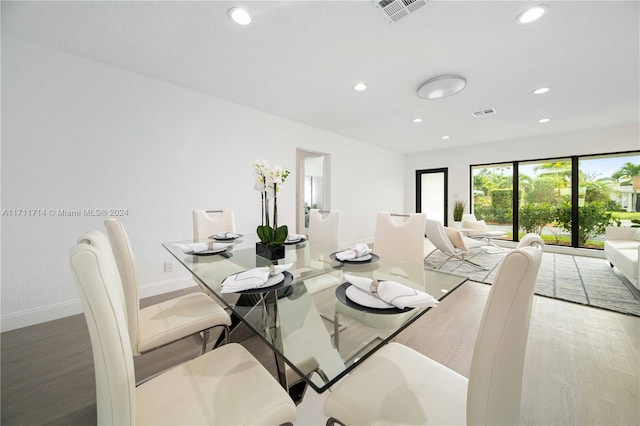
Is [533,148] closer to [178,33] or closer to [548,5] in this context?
[548,5]

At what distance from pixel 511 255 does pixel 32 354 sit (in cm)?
295

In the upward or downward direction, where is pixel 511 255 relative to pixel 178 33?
downward

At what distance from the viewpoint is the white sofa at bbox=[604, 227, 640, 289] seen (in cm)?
279

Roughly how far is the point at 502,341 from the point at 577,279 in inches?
167

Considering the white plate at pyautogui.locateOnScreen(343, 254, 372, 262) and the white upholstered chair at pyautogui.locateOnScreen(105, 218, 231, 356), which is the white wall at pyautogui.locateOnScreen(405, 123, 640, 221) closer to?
A: the white plate at pyautogui.locateOnScreen(343, 254, 372, 262)

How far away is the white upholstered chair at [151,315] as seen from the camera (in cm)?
112

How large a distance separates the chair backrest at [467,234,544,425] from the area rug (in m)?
2.56

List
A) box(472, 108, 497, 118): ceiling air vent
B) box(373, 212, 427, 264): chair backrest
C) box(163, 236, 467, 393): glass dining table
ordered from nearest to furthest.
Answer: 1. box(163, 236, 467, 393): glass dining table
2. box(373, 212, 427, 264): chair backrest
3. box(472, 108, 497, 118): ceiling air vent

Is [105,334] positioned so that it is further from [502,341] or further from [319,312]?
[502,341]

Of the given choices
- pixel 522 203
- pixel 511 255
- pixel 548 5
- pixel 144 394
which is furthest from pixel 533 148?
pixel 144 394

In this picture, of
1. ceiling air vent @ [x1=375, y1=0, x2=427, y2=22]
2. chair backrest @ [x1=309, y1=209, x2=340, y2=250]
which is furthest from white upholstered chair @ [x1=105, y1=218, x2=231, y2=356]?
ceiling air vent @ [x1=375, y1=0, x2=427, y2=22]

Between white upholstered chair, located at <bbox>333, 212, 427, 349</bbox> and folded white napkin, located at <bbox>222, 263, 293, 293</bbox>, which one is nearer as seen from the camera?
folded white napkin, located at <bbox>222, 263, 293, 293</bbox>

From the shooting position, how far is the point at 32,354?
1728 millimetres

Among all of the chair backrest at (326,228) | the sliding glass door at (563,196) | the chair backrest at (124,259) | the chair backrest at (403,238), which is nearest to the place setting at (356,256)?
the chair backrest at (403,238)
